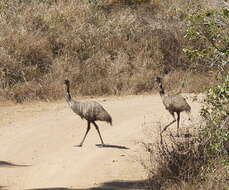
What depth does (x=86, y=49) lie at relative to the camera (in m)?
24.9

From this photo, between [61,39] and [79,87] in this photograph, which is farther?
[61,39]

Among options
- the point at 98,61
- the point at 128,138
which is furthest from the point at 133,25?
the point at 128,138

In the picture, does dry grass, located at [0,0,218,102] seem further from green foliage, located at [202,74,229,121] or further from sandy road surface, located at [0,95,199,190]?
green foliage, located at [202,74,229,121]

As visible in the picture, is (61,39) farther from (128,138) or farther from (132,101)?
(128,138)

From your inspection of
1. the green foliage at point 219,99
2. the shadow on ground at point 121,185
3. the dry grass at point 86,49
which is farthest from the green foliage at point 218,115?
the dry grass at point 86,49

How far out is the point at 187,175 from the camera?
35.1ft

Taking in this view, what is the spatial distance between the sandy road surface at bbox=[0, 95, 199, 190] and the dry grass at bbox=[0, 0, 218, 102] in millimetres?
2313

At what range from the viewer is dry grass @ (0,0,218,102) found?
22656mm

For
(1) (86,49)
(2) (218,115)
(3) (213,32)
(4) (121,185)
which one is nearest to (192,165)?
(2) (218,115)

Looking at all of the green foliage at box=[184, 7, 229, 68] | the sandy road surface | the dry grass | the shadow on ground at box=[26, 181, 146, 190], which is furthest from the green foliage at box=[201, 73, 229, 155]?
the dry grass

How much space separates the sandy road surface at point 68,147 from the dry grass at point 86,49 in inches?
91.1

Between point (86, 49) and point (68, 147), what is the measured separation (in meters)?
10.5

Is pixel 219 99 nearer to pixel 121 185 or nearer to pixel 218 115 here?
pixel 218 115

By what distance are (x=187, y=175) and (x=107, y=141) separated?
4.85 m
